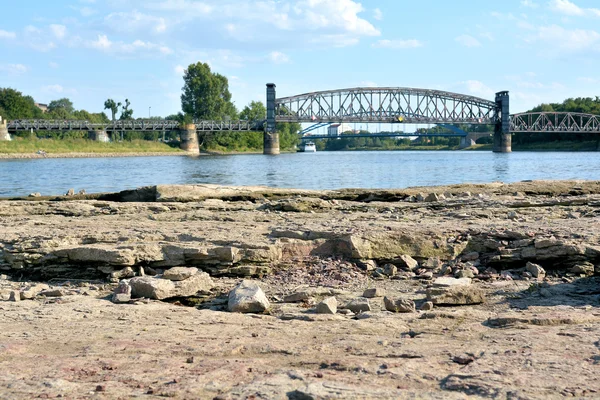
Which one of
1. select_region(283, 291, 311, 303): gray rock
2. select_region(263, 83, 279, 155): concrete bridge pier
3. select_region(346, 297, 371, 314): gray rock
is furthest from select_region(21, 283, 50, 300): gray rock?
select_region(263, 83, 279, 155): concrete bridge pier

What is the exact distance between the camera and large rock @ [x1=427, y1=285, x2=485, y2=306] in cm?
724

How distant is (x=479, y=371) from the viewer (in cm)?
480

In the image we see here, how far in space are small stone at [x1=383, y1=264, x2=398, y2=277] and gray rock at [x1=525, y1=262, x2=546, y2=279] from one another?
1.79 m

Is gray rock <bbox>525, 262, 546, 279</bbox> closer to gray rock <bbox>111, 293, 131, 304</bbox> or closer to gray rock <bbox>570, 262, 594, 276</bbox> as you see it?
gray rock <bbox>570, 262, 594, 276</bbox>

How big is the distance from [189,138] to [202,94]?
873 inches

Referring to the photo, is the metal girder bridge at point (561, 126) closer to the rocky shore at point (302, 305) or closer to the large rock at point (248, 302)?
the rocky shore at point (302, 305)

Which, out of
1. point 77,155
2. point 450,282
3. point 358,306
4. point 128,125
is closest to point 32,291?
point 358,306

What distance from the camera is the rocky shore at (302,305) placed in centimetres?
474

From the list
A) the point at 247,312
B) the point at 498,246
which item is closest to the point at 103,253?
the point at 247,312

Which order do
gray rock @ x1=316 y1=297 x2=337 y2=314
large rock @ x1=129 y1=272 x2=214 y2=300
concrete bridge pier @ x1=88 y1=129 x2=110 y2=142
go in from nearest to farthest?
1. gray rock @ x1=316 y1=297 x2=337 y2=314
2. large rock @ x1=129 y1=272 x2=214 y2=300
3. concrete bridge pier @ x1=88 y1=129 x2=110 y2=142

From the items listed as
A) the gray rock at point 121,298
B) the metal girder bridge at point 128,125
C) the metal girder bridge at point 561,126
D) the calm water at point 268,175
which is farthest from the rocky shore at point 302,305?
the metal girder bridge at point 561,126

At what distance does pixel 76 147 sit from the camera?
306 feet

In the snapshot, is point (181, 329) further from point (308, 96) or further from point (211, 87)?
point (308, 96)

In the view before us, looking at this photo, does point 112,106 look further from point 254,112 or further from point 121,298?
point 121,298
